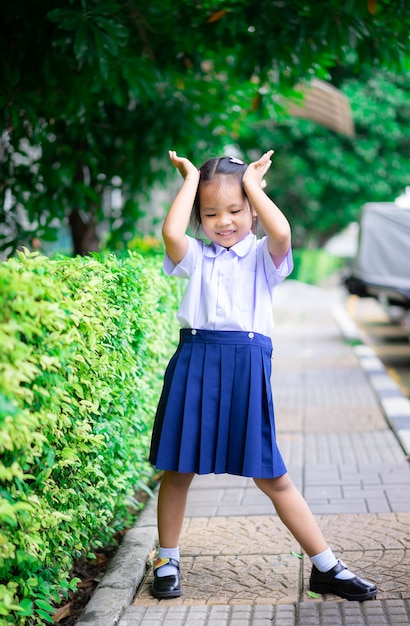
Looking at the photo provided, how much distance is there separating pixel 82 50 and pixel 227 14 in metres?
1.27

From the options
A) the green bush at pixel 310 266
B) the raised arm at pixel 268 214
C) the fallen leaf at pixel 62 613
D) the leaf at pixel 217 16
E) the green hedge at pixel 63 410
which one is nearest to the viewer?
the green hedge at pixel 63 410

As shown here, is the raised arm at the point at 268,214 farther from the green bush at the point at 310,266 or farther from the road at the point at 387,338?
the green bush at the point at 310,266

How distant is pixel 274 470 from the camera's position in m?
3.32

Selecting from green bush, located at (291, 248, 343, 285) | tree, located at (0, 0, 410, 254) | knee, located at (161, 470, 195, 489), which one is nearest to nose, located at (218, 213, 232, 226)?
knee, located at (161, 470, 195, 489)

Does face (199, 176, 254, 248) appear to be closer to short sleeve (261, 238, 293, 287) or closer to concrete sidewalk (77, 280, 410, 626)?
short sleeve (261, 238, 293, 287)

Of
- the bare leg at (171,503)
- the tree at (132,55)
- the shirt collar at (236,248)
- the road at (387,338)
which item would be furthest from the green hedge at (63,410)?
the road at (387,338)

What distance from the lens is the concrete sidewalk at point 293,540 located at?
333 centimetres

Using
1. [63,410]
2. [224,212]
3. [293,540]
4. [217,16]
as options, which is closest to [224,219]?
[224,212]

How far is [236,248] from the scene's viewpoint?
3461 millimetres

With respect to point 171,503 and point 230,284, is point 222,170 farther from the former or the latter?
point 171,503

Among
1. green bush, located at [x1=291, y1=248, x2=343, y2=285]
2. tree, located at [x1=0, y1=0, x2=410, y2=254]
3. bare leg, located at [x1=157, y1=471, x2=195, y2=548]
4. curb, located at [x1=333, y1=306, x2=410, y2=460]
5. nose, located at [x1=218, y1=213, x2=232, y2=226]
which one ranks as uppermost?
tree, located at [x1=0, y1=0, x2=410, y2=254]

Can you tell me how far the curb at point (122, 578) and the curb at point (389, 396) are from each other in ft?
7.25

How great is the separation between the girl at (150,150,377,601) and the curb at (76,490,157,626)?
188 mm

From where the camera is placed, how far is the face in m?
3.40
